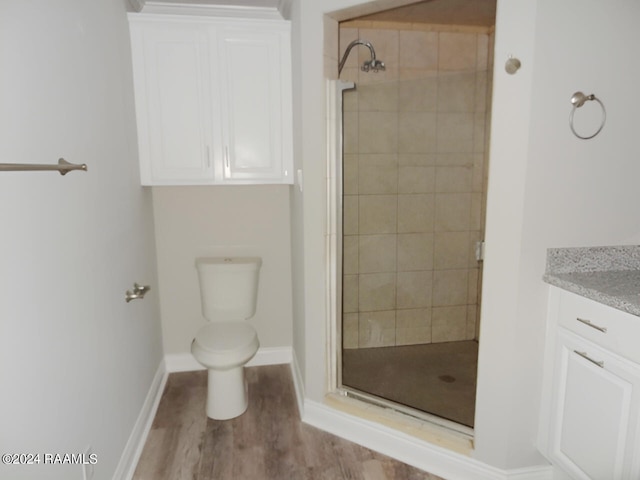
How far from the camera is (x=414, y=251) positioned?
296 cm

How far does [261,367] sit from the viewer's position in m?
2.99

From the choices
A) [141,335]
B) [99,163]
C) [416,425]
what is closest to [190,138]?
[99,163]

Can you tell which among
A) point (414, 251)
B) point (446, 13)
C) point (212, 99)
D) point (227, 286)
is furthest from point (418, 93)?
point (227, 286)

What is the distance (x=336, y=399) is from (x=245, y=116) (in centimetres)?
164

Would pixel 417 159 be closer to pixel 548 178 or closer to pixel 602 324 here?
pixel 548 178

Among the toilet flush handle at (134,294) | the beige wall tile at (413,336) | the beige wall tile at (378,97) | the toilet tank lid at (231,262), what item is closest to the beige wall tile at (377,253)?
the beige wall tile at (413,336)

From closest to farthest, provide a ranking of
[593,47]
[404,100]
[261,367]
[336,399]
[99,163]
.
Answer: [593,47] → [99,163] → [336,399] → [404,100] → [261,367]

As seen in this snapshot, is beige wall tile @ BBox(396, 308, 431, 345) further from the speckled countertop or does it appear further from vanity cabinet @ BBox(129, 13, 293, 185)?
the speckled countertop

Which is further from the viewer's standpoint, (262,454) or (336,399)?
(336,399)

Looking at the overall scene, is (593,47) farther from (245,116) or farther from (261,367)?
(261,367)

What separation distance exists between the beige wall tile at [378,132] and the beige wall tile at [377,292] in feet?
2.77

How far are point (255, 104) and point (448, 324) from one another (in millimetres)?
1968

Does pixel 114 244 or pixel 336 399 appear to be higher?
pixel 114 244

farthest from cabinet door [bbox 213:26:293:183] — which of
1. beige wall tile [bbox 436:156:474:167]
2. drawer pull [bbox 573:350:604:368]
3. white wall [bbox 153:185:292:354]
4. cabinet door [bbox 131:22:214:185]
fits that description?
drawer pull [bbox 573:350:604:368]
